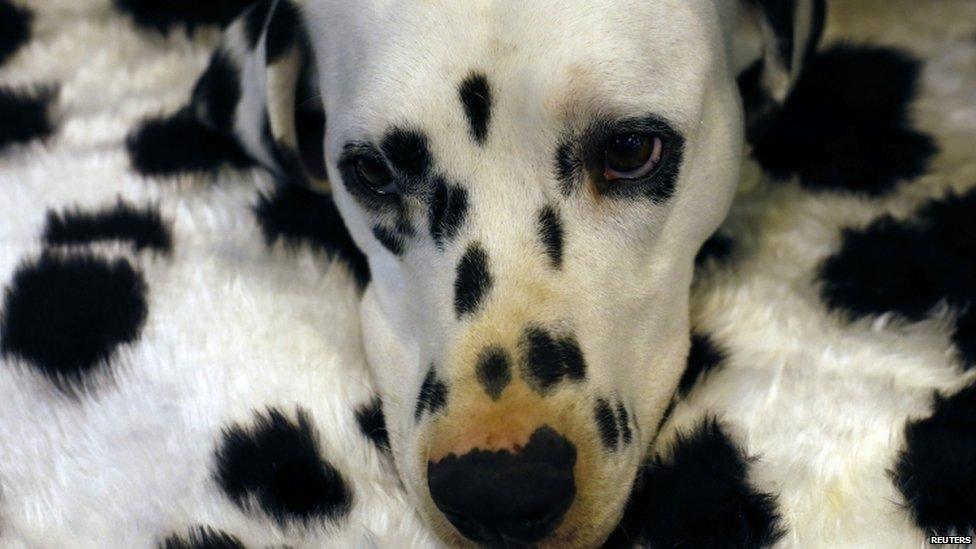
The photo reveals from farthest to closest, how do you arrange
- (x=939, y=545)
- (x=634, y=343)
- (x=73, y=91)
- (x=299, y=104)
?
(x=73, y=91), (x=299, y=104), (x=634, y=343), (x=939, y=545)

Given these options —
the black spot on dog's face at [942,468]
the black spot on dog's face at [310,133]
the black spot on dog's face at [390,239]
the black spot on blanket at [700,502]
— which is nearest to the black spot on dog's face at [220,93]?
the black spot on dog's face at [310,133]

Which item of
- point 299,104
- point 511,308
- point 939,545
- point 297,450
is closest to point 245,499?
point 297,450

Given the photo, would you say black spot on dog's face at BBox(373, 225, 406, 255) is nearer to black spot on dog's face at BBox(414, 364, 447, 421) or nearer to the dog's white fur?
the dog's white fur

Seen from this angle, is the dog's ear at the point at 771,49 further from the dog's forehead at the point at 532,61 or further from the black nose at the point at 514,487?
the black nose at the point at 514,487

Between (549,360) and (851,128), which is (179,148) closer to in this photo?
(549,360)

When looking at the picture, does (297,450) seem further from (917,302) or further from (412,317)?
(917,302)
